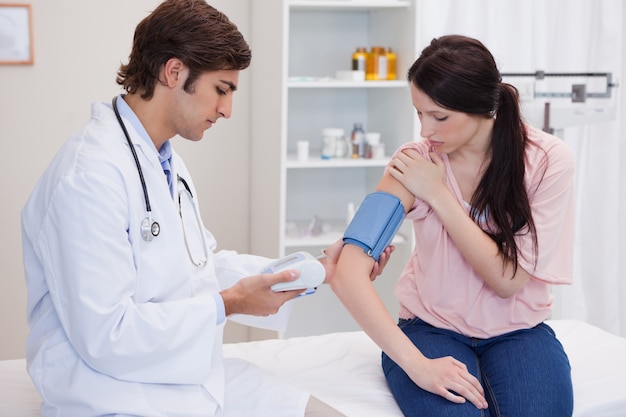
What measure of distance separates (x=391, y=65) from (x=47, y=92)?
1.29 metres

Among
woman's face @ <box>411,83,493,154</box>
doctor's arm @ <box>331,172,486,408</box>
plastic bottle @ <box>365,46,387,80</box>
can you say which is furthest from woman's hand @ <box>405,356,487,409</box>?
plastic bottle @ <box>365,46,387,80</box>

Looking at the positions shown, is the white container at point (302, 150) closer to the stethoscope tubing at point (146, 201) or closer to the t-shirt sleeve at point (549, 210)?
the t-shirt sleeve at point (549, 210)

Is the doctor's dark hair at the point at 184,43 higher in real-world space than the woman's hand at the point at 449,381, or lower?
higher

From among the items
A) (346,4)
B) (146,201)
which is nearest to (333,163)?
(346,4)

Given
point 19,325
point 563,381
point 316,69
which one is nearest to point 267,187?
point 316,69

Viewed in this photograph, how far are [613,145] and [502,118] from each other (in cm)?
172

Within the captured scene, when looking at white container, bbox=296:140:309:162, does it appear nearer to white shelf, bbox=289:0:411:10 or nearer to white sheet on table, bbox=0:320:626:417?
white shelf, bbox=289:0:411:10

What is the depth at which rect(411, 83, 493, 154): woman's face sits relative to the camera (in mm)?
1932

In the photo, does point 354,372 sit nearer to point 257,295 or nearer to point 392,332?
point 392,332

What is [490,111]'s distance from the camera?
6.48ft

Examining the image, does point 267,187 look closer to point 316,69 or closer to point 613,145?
point 316,69

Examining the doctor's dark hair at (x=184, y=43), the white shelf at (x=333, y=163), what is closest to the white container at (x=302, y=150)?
the white shelf at (x=333, y=163)

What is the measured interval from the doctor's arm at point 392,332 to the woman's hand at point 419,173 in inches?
1.1

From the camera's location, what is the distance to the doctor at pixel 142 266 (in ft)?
5.09
